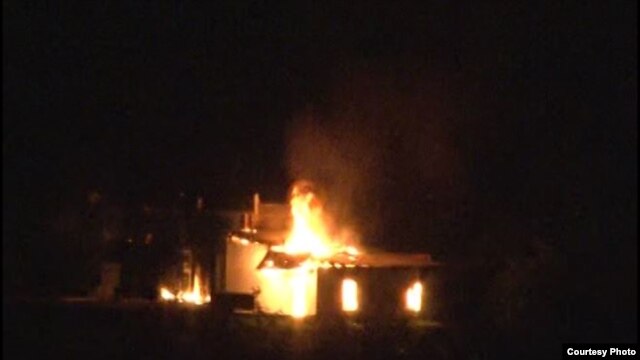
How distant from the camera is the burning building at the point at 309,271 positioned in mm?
29453

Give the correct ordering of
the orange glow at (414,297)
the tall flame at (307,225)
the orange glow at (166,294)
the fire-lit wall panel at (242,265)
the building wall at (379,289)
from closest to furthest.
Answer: the building wall at (379,289) < the orange glow at (414,297) < the tall flame at (307,225) < the fire-lit wall panel at (242,265) < the orange glow at (166,294)

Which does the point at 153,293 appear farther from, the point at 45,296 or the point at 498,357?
the point at 498,357

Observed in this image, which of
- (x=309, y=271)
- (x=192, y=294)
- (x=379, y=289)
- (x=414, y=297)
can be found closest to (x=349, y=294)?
(x=379, y=289)

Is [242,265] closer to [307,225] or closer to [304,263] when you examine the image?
[307,225]

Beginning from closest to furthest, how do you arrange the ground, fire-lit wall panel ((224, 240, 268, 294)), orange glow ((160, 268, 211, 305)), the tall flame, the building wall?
the ground → the building wall → the tall flame → fire-lit wall panel ((224, 240, 268, 294)) → orange glow ((160, 268, 211, 305))

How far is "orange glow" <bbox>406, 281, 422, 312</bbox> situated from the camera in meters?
29.7

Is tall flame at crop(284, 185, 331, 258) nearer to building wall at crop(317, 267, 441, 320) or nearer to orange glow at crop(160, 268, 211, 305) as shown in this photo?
building wall at crop(317, 267, 441, 320)

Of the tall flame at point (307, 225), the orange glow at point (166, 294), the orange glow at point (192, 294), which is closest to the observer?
the tall flame at point (307, 225)

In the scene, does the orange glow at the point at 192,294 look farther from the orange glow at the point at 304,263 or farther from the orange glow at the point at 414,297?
the orange glow at the point at 414,297

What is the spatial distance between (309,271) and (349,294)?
1369 mm

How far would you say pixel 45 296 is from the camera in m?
29.5

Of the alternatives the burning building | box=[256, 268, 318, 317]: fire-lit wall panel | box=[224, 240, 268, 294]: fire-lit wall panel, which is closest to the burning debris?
the burning building

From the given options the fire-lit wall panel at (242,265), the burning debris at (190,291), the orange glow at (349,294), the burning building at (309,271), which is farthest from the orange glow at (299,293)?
the burning debris at (190,291)

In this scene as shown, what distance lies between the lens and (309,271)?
30.3 metres
